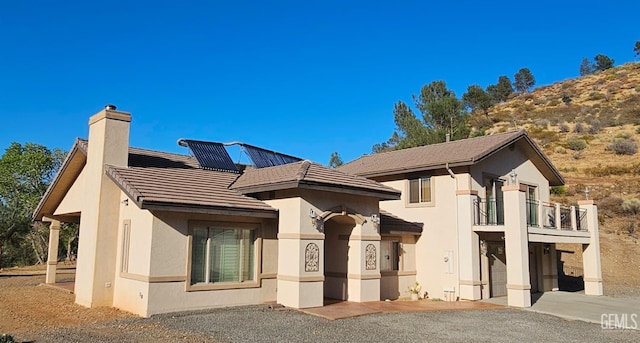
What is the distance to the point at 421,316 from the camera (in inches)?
531

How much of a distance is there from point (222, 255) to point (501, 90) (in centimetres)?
6859

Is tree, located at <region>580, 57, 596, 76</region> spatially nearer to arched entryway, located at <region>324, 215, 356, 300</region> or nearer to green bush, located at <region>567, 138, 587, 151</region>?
green bush, located at <region>567, 138, 587, 151</region>

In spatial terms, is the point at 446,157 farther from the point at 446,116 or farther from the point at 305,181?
the point at 446,116

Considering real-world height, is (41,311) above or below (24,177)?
below

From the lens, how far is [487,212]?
59.7 feet

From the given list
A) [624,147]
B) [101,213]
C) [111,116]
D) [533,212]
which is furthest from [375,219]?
[624,147]

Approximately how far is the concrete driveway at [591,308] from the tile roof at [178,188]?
9117mm

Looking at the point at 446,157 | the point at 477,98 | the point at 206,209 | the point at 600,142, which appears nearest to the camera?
the point at 206,209

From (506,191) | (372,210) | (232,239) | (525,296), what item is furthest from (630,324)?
(232,239)

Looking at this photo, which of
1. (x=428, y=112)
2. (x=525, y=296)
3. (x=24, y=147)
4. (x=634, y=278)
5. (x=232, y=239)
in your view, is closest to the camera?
(x=232, y=239)

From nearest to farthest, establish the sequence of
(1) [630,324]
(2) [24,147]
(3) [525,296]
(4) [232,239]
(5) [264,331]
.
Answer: (5) [264,331] < (1) [630,324] < (4) [232,239] < (3) [525,296] < (2) [24,147]

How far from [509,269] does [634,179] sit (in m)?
29.7

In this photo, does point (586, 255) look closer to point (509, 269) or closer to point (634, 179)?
point (509, 269)

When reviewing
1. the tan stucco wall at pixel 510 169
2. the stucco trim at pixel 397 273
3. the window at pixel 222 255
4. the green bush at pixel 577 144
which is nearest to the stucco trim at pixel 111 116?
the window at pixel 222 255
